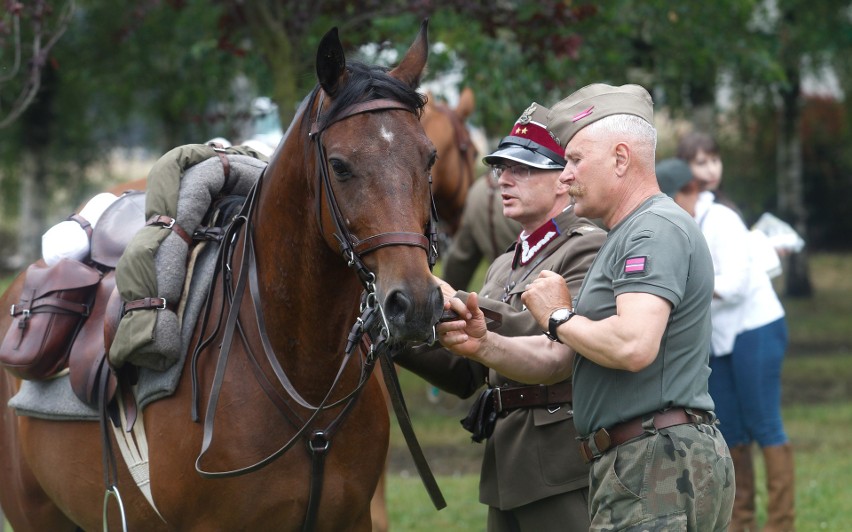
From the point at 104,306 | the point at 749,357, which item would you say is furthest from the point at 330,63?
the point at 749,357

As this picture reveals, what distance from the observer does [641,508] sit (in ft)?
9.52

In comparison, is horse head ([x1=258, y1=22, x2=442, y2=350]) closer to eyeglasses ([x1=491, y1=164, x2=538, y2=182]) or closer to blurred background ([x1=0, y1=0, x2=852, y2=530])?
eyeglasses ([x1=491, y1=164, x2=538, y2=182])

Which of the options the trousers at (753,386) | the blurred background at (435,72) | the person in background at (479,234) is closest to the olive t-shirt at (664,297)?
the blurred background at (435,72)

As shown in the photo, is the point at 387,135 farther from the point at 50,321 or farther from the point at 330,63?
the point at 50,321

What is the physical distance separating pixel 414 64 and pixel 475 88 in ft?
21.7

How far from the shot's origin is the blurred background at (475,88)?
26.3ft

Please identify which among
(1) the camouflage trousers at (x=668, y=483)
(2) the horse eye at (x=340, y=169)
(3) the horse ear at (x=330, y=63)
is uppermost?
(3) the horse ear at (x=330, y=63)

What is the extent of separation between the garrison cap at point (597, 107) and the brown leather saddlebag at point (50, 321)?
6.59ft

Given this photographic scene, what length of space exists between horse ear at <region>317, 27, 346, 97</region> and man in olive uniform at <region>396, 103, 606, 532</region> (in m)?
0.78

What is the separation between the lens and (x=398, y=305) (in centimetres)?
283

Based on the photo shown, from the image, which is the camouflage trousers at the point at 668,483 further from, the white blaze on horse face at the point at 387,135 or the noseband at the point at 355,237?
the white blaze on horse face at the point at 387,135

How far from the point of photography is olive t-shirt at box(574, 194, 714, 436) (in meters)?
2.88

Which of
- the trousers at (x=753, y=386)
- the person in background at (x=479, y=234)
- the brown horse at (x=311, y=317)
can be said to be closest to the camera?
the brown horse at (x=311, y=317)

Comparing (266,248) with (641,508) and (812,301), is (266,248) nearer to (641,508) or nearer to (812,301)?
(641,508)
